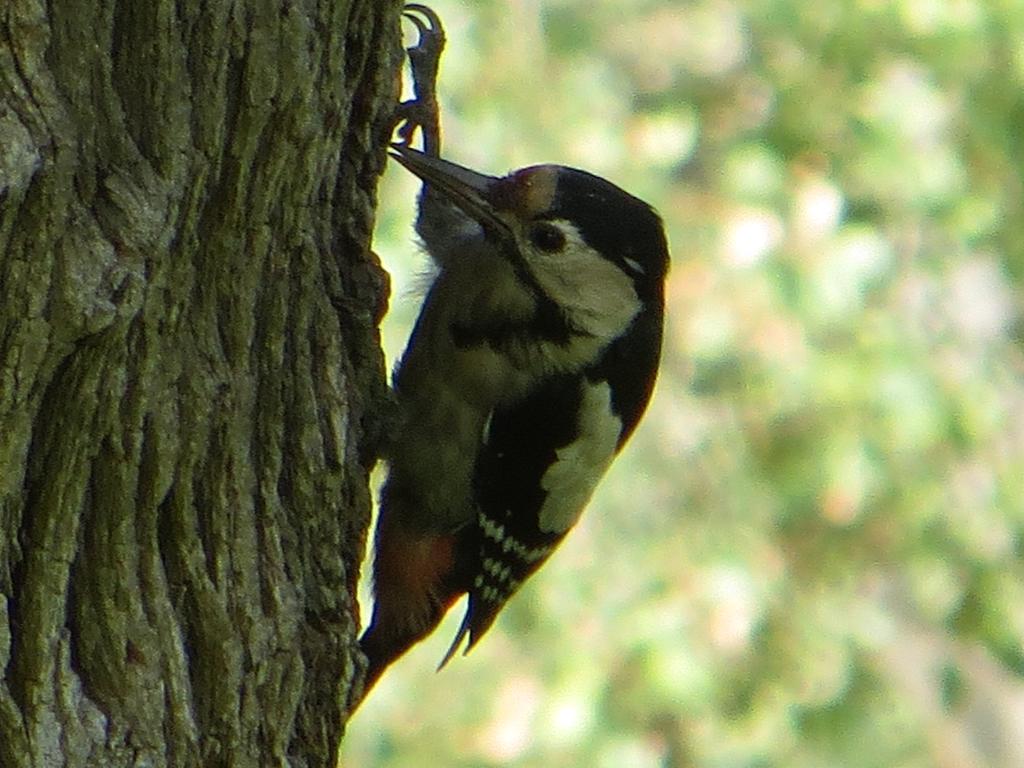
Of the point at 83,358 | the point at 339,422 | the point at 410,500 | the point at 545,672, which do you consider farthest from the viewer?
the point at 545,672

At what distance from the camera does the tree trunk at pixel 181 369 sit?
1939 millimetres

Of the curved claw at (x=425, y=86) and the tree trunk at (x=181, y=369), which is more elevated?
the curved claw at (x=425, y=86)

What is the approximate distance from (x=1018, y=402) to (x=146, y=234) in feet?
17.6

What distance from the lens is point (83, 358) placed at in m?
2.00

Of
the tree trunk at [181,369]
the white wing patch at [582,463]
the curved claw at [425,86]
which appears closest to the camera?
the tree trunk at [181,369]

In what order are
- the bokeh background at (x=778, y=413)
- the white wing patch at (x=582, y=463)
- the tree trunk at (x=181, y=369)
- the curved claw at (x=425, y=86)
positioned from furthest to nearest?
the bokeh background at (x=778, y=413), the white wing patch at (x=582, y=463), the curved claw at (x=425, y=86), the tree trunk at (x=181, y=369)

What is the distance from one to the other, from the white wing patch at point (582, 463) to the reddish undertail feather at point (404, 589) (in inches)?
8.2

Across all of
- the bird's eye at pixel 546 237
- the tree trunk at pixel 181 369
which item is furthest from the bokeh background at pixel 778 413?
the tree trunk at pixel 181 369

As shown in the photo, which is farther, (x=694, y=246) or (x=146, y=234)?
(x=694, y=246)

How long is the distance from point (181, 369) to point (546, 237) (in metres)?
1.16

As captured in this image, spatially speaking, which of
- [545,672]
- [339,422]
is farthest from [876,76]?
[339,422]

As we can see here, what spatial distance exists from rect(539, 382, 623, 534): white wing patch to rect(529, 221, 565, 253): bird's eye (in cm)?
27

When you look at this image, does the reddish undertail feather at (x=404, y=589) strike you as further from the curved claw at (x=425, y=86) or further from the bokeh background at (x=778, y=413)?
the bokeh background at (x=778, y=413)

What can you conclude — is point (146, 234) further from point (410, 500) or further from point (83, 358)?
point (410, 500)
